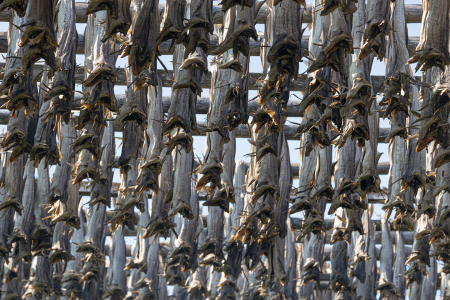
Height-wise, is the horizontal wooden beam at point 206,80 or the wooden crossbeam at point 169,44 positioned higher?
the wooden crossbeam at point 169,44

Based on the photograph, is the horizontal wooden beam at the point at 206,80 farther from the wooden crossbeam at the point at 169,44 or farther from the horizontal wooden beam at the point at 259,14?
the horizontal wooden beam at the point at 259,14

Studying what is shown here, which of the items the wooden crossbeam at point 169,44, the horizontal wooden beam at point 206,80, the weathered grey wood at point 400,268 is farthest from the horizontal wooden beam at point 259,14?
the weathered grey wood at point 400,268

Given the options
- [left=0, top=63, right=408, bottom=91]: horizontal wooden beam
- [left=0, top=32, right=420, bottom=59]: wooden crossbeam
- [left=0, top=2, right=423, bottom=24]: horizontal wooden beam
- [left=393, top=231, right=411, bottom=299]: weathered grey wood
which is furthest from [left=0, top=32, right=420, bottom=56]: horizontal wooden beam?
[left=393, top=231, right=411, bottom=299]: weathered grey wood

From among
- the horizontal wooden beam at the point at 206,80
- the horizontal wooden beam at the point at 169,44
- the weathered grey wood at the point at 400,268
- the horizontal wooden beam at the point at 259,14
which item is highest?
the horizontal wooden beam at the point at 259,14

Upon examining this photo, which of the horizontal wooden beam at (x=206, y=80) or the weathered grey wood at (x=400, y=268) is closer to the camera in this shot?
the horizontal wooden beam at (x=206, y=80)

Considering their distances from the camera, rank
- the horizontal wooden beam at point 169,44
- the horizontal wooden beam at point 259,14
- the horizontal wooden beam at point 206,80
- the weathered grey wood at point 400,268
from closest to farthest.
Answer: the horizontal wooden beam at point 259,14 < the horizontal wooden beam at point 169,44 < the horizontal wooden beam at point 206,80 < the weathered grey wood at point 400,268

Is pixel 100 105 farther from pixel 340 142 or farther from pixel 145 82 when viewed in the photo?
pixel 340 142

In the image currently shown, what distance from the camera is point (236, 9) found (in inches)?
192

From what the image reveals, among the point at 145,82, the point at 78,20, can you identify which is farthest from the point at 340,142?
the point at 78,20

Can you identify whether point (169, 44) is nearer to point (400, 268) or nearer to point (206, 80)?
point (206, 80)

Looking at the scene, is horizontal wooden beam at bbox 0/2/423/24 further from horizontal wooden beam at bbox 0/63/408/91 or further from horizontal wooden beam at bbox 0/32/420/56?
horizontal wooden beam at bbox 0/63/408/91

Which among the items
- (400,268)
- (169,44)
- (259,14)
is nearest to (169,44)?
(169,44)

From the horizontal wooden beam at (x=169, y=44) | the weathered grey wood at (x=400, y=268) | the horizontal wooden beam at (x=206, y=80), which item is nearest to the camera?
the horizontal wooden beam at (x=169, y=44)

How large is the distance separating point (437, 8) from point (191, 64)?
6.33 feet
